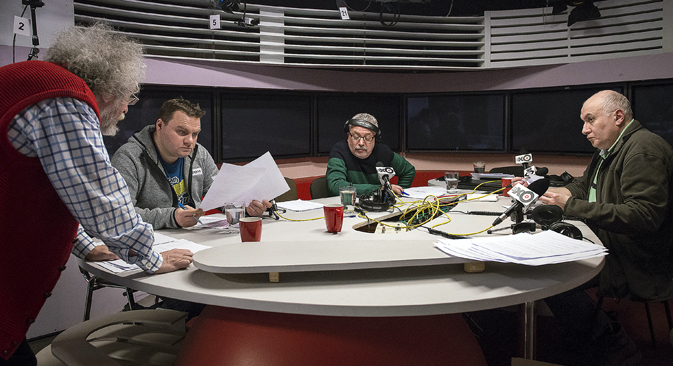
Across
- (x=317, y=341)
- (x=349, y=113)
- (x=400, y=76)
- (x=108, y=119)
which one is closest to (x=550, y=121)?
(x=400, y=76)

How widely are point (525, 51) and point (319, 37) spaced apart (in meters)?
2.44

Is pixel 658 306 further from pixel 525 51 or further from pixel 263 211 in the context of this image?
pixel 525 51

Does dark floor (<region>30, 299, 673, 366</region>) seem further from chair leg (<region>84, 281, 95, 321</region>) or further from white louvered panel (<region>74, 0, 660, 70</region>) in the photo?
white louvered panel (<region>74, 0, 660, 70</region>)

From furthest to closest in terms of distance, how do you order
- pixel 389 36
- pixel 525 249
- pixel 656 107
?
pixel 389 36
pixel 656 107
pixel 525 249

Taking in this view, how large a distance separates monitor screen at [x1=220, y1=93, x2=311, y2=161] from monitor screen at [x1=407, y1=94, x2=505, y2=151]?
145cm

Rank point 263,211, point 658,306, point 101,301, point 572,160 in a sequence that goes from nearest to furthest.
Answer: point 263,211 < point 101,301 < point 658,306 < point 572,160

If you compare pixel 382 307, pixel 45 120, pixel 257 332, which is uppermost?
pixel 45 120

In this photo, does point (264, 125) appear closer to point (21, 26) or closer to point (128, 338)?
point (21, 26)

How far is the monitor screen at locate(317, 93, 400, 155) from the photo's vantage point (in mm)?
5316

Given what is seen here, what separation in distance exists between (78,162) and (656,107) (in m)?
5.25

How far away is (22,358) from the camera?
3.82ft

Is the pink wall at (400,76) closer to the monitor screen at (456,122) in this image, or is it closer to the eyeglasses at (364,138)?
the monitor screen at (456,122)

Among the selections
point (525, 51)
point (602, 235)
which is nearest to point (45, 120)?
point (602, 235)

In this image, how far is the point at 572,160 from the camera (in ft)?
16.9
